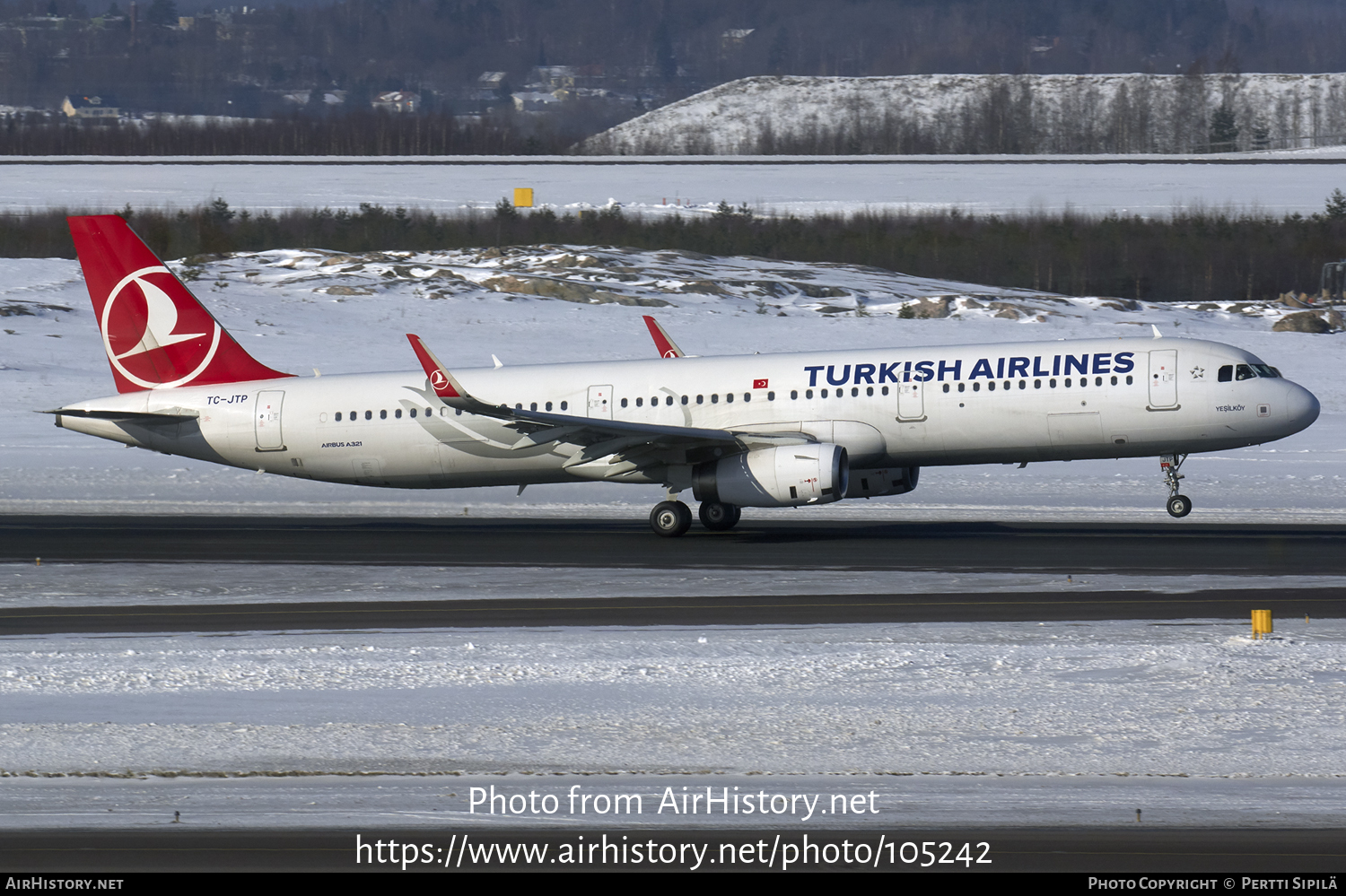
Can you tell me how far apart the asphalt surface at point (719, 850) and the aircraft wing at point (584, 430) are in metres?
18.1

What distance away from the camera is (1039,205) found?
84438 mm

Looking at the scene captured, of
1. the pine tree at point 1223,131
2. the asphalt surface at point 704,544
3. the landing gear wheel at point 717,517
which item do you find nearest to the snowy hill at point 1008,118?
the pine tree at point 1223,131

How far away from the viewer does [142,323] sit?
113 feet

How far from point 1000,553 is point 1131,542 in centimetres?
279

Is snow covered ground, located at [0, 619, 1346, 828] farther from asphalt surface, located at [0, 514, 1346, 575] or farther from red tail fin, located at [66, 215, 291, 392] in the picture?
red tail fin, located at [66, 215, 291, 392]

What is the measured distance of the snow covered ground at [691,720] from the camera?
523 inches

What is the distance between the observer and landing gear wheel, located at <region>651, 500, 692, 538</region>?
103 ft

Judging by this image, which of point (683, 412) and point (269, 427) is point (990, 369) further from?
point (269, 427)

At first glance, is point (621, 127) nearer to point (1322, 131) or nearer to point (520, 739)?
point (1322, 131)

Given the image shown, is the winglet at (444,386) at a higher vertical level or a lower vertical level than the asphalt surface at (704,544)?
higher

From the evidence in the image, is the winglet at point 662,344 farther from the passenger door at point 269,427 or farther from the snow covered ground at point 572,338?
the passenger door at point 269,427

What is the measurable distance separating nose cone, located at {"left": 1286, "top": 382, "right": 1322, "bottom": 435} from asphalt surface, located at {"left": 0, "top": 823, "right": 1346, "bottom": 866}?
65.5ft

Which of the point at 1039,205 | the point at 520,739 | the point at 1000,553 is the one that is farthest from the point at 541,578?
the point at 1039,205

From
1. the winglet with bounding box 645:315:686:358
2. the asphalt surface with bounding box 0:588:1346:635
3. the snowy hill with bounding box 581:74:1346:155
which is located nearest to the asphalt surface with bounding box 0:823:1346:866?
the asphalt surface with bounding box 0:588:1346:635
